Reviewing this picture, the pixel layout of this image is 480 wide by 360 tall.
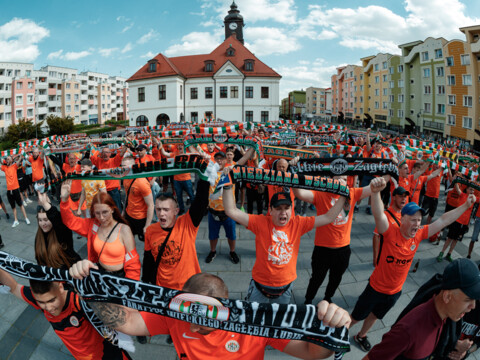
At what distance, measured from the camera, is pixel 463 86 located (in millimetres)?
35969

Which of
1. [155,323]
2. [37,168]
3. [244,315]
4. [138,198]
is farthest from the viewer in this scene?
[37,168]

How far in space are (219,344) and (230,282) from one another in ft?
11.1

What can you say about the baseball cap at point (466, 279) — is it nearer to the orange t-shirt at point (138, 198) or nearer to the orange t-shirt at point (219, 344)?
the orange t-shirt at point (219, 344)

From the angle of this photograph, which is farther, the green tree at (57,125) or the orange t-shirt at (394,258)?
the green tree at (57,125)

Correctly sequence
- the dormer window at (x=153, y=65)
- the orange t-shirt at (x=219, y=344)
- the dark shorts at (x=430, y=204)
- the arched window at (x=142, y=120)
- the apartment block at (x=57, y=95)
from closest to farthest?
the orange t-shirt at (x=219, y=344), the dark shorts at (x=430, y=204), the dormer window at (x=153, y=65), the arched window at (x=142, y=120), the apartment block at (x=57, y=95)

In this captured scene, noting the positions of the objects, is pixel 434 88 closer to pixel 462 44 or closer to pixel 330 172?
pixel 462 44

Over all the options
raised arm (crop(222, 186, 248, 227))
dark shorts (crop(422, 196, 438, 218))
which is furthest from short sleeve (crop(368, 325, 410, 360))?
dark shorts (crop(422, 196, 438, 218))

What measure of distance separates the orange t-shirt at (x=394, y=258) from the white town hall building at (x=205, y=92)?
3952 cm

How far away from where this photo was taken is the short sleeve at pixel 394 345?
6.72 ft

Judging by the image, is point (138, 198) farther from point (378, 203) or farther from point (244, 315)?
point (244, 315)

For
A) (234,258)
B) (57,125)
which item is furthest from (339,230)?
(57,125)

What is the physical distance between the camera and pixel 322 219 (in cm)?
358

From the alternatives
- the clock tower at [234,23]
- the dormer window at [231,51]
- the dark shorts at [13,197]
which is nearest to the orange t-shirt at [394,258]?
the dark shorts at [13,197]

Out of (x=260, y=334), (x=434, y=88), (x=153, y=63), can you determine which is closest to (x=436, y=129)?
(x=434, y=88)
